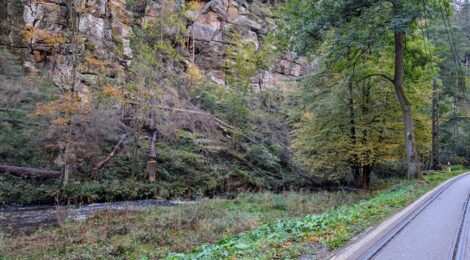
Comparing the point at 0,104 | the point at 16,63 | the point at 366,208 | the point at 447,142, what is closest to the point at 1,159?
the point at 0,104

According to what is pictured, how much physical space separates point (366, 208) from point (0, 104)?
18652 millimetres

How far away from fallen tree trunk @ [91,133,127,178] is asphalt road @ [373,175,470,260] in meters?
14.6

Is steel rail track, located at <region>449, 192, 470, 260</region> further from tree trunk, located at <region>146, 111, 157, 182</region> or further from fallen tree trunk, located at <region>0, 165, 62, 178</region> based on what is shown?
fallen tree trunk, located at <region>0, 165, 62, 178</region>

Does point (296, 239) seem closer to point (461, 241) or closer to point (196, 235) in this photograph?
point (461, 241)

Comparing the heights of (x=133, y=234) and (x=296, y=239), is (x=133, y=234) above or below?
below

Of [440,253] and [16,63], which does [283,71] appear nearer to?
[16,63]

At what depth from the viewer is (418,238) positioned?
16.7 feet

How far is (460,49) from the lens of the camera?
38156mm

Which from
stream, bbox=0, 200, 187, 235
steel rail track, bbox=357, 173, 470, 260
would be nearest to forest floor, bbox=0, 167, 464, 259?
steel rail track, bbox=357, 173, 470, 260

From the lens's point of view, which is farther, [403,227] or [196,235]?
[196,235]

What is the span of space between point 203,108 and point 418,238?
70.8 feet

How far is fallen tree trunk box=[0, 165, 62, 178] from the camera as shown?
13.5m

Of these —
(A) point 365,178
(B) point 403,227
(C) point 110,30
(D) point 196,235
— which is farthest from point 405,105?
(C) point 110,30

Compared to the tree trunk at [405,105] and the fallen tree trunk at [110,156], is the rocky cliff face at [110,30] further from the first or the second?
the tree trunk at [405,105]
